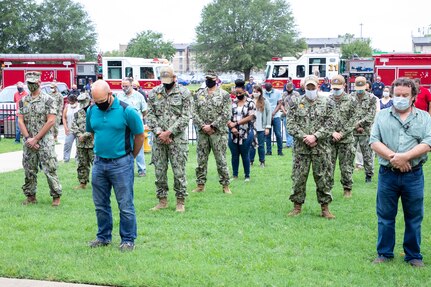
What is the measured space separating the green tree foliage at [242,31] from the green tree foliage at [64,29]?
14494mm

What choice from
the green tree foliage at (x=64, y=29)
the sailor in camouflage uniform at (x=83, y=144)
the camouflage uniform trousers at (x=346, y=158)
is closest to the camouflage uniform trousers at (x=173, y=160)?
→ the sailor in camouflage uniform at (x=83, y=144)

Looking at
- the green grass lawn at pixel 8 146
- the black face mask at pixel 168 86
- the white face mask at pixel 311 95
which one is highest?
the black face mask at pixel 168 86

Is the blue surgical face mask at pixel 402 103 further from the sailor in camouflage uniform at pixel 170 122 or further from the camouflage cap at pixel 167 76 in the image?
the camouflage cap at pixel 167 76

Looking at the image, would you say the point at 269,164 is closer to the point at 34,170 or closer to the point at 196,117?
the point at 196,117

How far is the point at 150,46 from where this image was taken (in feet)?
249

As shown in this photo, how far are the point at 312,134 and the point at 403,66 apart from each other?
75.7 ft

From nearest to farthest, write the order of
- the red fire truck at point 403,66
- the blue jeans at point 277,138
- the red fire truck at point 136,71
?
the blue jeans at point 277,138 < the red fire truck at point 403,66 < the red fire truck at point 136,71

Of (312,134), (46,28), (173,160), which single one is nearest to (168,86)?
(173,160)

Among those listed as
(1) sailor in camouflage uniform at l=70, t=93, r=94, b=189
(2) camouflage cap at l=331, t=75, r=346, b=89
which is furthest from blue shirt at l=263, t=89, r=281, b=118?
(2) camouflage cap at l=331, t=75, r=346, b=89

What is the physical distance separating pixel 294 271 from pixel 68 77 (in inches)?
1143

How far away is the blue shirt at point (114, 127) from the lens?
24.3 ft

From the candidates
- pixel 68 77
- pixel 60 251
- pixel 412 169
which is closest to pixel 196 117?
pixel 60 251

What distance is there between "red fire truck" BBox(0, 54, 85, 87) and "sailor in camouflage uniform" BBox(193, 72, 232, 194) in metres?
23.8

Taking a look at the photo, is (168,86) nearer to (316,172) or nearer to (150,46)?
(316,172)
